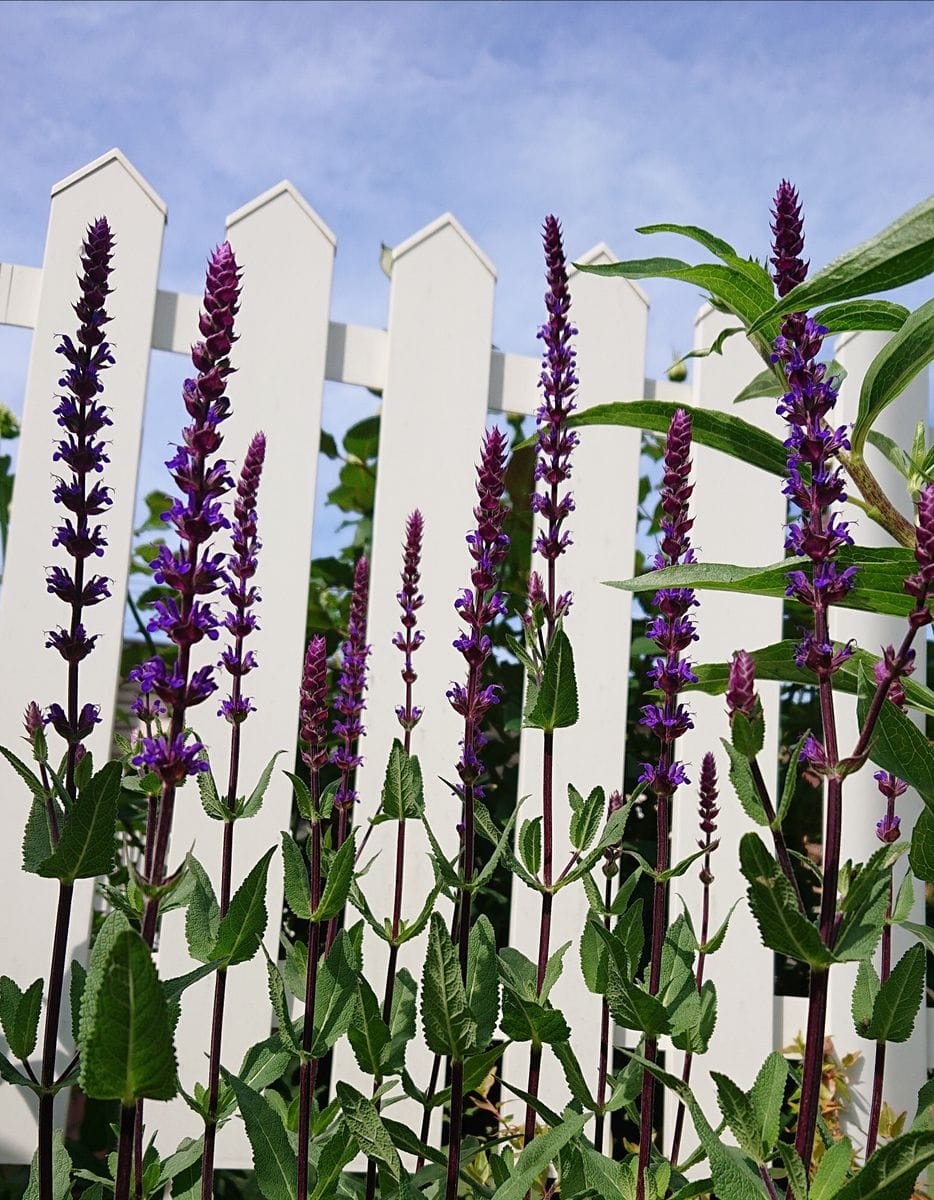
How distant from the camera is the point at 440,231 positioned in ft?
9.37

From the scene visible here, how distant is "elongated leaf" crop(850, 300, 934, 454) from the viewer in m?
1.03

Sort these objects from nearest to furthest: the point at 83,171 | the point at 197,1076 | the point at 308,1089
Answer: the point at 308,1089 < the point at 197,1076 < the point at 83,171

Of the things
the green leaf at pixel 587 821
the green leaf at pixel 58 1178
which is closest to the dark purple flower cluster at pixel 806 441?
the green leaf at pixel 587 821

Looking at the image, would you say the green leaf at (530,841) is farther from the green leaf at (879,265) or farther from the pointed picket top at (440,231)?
the pointed picket top at (440,231)

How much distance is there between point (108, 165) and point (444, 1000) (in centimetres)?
233

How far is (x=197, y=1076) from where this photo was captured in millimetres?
2416

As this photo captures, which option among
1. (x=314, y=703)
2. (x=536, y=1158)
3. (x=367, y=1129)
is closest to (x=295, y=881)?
(x=314, y=703)

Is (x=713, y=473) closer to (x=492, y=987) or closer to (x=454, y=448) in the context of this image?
(x=454, y=448)

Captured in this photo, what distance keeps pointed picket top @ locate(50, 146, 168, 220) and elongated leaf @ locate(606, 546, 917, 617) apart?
209 cm

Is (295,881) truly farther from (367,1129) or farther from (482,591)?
(482,591)

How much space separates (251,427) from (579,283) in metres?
1.03

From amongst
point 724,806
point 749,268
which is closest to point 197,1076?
point 724,806

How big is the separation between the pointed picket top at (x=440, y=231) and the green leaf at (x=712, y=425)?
170 centimetres

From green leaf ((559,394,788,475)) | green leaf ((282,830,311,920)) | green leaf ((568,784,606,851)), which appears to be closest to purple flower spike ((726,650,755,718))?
green leaf ((559,394,788,475))
